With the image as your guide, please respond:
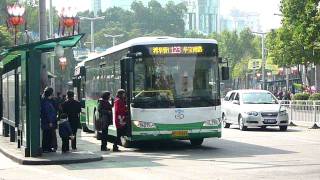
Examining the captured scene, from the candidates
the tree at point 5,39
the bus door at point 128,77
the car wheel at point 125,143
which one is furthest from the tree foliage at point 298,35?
the tree at point 5,39

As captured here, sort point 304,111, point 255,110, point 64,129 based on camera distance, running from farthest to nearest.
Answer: point 304,111, point 255,110, point 64,129

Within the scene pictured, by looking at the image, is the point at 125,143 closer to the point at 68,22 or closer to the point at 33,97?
the point at 33,97

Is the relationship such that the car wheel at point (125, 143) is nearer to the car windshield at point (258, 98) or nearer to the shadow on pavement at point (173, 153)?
the shadow on pavement at point (173, 153)

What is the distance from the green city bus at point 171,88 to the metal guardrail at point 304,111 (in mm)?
11011

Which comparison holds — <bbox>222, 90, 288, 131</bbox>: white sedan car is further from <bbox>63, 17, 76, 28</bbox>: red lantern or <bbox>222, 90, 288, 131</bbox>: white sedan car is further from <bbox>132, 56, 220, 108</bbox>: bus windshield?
<bbox>132, 56, 220, 108</bbox>: bus windshield

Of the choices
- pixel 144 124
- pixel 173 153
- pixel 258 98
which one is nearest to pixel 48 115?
pixel 144 124

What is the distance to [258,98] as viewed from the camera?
90.4 ft

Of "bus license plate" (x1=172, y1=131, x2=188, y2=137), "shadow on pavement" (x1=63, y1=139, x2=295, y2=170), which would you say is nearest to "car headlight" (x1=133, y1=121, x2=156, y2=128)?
"bus license plate" (x1=172, y1=131, x2=188, y2=137)

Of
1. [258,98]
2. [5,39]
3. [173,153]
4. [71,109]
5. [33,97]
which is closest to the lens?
[33,97]

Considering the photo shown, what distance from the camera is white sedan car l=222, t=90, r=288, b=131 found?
26.1 meters

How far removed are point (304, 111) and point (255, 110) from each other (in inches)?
156

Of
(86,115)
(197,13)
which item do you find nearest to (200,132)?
(86,115)

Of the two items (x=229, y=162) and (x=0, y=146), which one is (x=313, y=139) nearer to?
(x=229, y=162)

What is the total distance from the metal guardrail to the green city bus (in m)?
11.0
